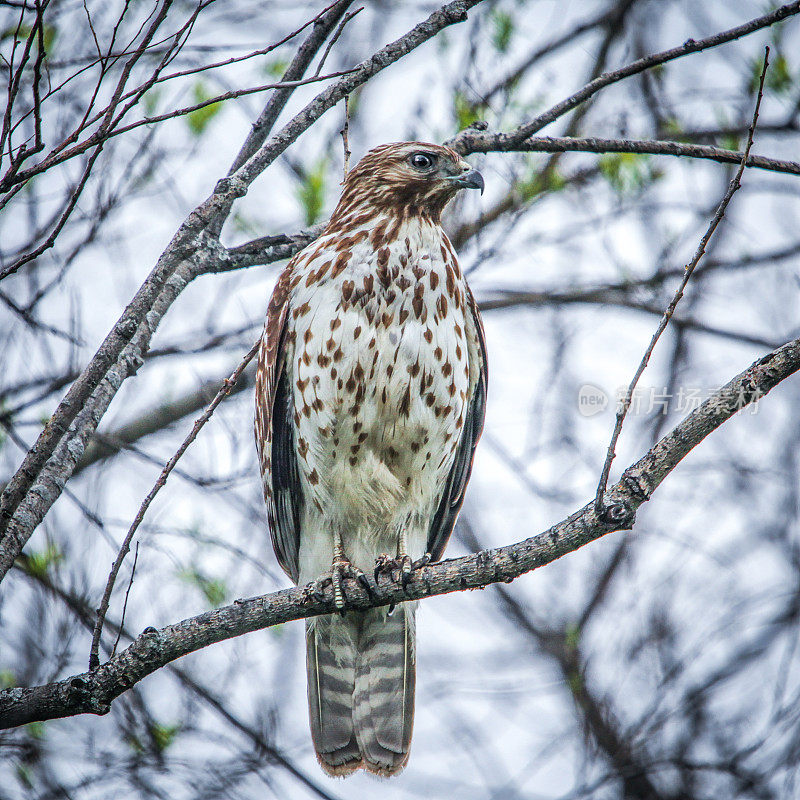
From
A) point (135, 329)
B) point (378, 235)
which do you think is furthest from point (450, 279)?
point (135, 329)

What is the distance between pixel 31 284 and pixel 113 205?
1127mm

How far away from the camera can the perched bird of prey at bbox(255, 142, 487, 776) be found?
4.16 meters

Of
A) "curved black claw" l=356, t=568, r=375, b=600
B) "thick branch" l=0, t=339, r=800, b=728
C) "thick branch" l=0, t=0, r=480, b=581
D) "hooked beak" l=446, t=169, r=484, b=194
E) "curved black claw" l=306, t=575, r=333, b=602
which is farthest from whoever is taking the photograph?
"hooked beak" l=446, t=169, r=484, b=194

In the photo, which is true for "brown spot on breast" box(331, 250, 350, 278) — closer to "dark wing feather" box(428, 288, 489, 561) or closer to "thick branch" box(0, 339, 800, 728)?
"dark wing feather" box(428, 288, 489, 561)

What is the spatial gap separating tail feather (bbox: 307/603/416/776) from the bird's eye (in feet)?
6.98

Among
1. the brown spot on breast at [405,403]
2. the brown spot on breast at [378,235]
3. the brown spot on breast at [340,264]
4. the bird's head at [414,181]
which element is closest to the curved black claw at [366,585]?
the brown spot on breast at [405,403]

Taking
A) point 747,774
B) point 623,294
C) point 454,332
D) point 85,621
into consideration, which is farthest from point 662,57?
point 747,774

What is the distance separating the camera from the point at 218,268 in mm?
3768

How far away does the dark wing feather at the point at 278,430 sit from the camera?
4.41 metres

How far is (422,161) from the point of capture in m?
4.72

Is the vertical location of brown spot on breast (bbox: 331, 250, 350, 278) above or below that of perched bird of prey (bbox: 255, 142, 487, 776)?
above

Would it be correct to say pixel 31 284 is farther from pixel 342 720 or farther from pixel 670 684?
pixel 670 684

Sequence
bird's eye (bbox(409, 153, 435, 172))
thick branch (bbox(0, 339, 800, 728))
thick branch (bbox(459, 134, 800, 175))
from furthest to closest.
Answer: bird's eye (bbox(409, 153, 435, 172))
thick branch (bbox(459, 134, 800, 175))
thick branch (bbox(0, 339, 800, 728))

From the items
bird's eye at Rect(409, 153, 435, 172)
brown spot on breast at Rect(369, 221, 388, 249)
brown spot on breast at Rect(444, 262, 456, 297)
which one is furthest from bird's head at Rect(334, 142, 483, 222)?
brown spot on breast at Rect(444, 262, 456, 297)
